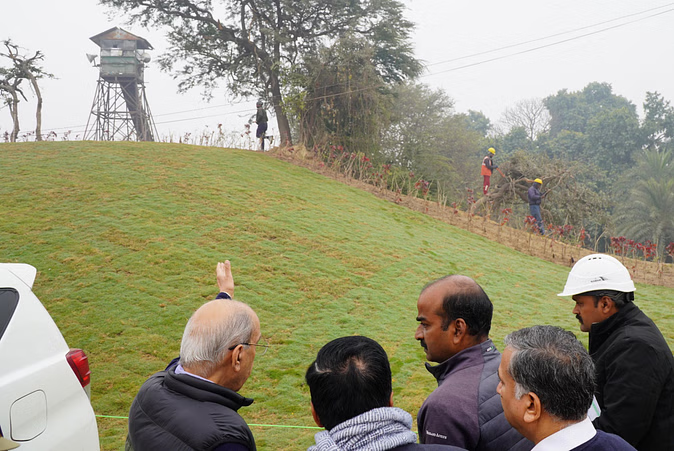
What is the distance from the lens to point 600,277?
2613mm

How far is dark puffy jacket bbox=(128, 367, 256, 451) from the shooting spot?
5.79ft

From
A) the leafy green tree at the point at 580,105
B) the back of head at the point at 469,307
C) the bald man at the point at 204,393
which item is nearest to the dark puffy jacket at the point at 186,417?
the bald man at the point at 204,393

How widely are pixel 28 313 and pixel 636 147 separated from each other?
50857 mm

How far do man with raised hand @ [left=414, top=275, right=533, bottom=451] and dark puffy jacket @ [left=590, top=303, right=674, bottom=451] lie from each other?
1.78 feet

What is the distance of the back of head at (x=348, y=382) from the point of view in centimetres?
163

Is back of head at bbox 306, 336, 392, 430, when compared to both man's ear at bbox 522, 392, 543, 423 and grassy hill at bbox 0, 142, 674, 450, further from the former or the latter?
grassy hill at bbox 0, 142, 674, 450

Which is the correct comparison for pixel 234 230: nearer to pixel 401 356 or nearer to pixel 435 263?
pixel 435 263

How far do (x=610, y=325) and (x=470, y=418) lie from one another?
1040 millimetres

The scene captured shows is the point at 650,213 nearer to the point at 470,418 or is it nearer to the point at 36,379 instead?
the point at 470,418

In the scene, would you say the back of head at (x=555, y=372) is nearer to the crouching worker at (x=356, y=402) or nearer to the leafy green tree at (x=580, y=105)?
the crouching worker at (x=356, y=402)

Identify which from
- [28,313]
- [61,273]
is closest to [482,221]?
[61,273]

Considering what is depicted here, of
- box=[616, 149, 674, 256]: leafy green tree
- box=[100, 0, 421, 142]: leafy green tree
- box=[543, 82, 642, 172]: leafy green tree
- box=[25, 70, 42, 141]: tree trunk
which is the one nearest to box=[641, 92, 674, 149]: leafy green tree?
box=[543, 82, 642, 172]: leafy green tree

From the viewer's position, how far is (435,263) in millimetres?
10320

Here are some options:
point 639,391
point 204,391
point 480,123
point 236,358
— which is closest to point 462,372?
point 639,391
